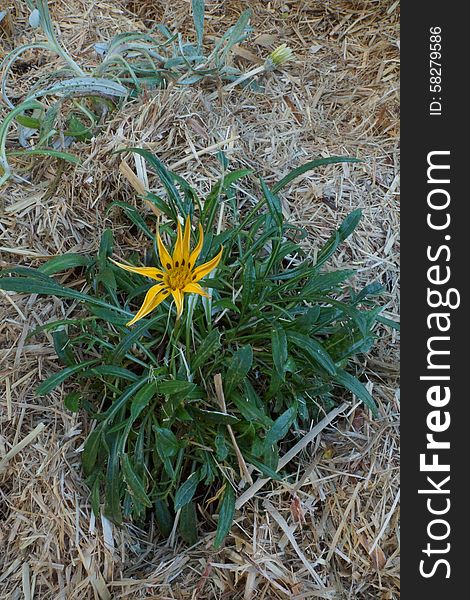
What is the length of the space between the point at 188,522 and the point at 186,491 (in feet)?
0.29

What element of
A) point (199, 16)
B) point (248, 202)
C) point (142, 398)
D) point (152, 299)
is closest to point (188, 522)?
point (142, 398)

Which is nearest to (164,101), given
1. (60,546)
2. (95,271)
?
(95,271)

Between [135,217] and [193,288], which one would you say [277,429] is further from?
[135,217]

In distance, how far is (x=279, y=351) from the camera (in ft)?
4.04

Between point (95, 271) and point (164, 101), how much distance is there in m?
0.48

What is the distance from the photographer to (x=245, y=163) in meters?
1.72

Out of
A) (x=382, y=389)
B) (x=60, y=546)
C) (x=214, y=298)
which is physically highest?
(x=214, y=298)

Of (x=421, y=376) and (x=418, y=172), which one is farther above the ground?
(x=418, y=172)

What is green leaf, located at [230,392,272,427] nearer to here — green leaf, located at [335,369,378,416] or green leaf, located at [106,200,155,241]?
green leaf, located at [335,369,378,416]

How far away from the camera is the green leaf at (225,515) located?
129cm

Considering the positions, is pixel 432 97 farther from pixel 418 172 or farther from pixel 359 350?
pixel 359 350

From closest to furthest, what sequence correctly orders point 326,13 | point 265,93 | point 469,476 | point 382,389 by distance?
1. point 469,476
2. point 382,389
3. point 265,93
4. point 326,13

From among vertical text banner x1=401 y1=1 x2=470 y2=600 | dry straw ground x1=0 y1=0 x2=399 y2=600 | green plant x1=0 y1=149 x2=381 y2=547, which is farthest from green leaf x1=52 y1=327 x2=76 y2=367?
vertical text banner x1=401 y1=1 x2=470 y2=600

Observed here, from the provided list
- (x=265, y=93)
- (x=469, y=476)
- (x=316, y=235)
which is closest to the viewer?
(x=469, y=476)
